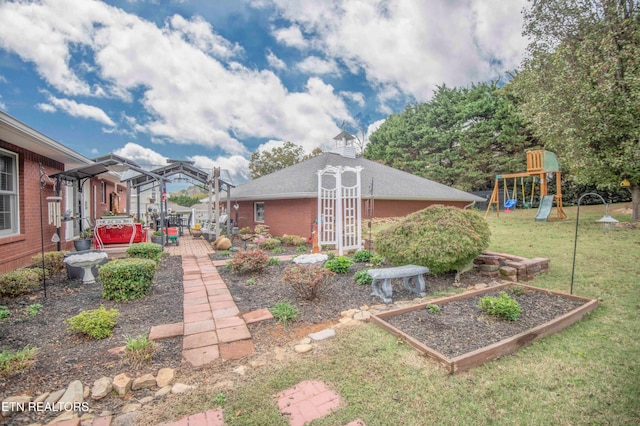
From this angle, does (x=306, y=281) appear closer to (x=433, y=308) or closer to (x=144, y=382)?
(x=433, y=308)

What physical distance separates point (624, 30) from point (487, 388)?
44.1 feet

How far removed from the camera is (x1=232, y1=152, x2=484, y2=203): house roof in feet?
40.0

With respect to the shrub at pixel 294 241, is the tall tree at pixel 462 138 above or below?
above

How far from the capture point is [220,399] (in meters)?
2.30

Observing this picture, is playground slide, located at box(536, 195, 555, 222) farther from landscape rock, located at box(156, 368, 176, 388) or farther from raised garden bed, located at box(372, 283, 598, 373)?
landscape rock, located at box(156, 368, 176, 388)

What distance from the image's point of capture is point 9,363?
103 inches

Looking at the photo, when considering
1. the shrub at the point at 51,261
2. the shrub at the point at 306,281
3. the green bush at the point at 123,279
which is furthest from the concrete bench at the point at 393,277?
the shrub at the point at 51,261

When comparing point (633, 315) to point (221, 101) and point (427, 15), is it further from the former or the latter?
point (221, 101)

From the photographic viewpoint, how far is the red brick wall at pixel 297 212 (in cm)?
1175

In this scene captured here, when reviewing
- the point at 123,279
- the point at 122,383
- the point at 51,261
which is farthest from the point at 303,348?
the point at 51,261

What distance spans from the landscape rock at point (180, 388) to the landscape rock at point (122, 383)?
0.37 meters

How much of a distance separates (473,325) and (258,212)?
1243 centimetres

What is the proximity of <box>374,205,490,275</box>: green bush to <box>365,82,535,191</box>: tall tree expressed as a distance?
63.8 ft

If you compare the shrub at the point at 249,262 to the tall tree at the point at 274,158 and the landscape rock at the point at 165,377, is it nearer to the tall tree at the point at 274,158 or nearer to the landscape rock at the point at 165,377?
Result: the landscape rock at the point at 165,377
